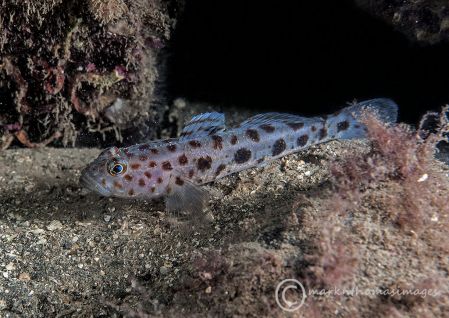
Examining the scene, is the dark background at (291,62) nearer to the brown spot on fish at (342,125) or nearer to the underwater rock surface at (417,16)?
the underwater rock surface at (417,16)

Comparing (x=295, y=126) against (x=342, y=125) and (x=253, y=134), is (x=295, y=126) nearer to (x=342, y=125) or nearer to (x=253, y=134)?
(x=253, y=134)

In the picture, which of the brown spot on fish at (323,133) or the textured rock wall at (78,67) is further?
the brown spot on fish at (323,133)

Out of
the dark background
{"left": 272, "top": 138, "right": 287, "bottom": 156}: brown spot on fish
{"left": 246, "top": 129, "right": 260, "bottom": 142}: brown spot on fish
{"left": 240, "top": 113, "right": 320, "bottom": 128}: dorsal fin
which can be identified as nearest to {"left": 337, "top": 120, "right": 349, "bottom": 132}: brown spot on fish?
{"left": 240, "top": 113, "right": 320, "bottom": 128}: dorsal fin

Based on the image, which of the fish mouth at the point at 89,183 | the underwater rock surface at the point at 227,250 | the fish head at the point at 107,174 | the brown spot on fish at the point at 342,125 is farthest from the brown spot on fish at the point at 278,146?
Answer: the fish mouth at the point at 89,183

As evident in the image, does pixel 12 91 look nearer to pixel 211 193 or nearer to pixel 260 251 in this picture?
pixel 211 193

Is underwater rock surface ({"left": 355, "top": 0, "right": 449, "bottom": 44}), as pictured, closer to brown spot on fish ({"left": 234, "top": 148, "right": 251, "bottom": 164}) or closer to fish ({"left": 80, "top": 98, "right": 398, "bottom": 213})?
fish ({"left": 80, "top": 98, "right": 398, "bottom": 213})

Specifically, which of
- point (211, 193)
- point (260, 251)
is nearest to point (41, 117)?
point (211, 193)
